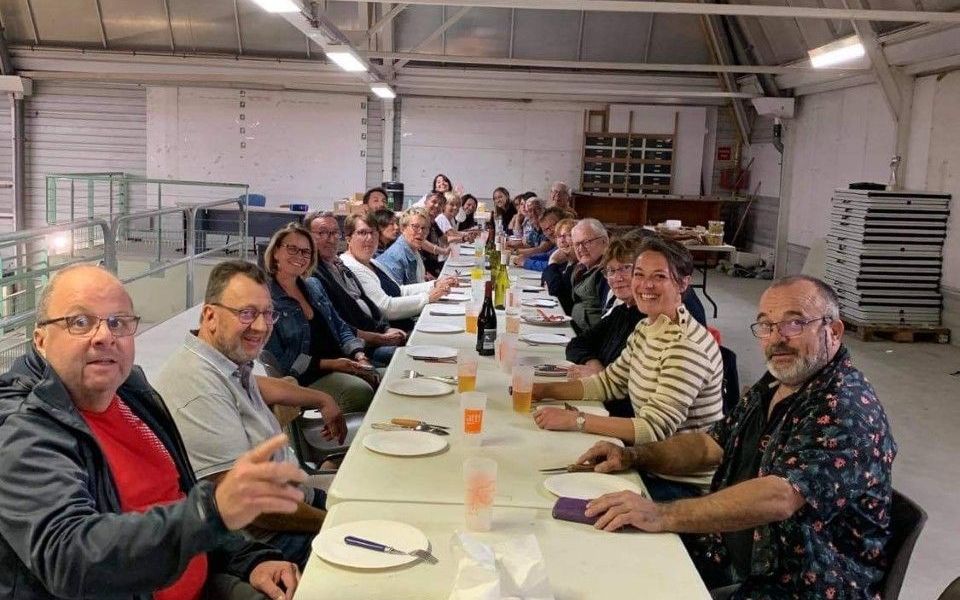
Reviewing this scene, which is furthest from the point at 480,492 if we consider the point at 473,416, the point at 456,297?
the point at 456,297

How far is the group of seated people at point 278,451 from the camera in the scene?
1402 mm

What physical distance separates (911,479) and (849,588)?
3.19 m

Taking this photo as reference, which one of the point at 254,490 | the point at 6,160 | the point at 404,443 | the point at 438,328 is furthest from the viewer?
the point at 6,160

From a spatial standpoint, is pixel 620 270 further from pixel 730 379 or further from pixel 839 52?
pixel 839 52

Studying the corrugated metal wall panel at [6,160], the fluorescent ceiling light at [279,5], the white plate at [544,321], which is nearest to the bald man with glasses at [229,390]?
the white plate at [544,321]

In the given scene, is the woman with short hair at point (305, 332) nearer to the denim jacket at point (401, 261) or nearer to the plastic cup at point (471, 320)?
the plastic cup at point (471, 320)

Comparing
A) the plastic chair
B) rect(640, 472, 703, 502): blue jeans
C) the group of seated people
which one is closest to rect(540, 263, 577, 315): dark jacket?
the group of seated people

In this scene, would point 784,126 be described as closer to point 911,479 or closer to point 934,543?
point 911,479

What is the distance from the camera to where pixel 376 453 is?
2.40 m

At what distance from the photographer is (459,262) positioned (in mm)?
7719

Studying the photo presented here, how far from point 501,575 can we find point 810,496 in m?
0.80

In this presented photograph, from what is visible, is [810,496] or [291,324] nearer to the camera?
[810,496]

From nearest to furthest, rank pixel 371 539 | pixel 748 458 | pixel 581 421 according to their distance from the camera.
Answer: pixel 371 539 < pixel 748 458 < pixel 581 421

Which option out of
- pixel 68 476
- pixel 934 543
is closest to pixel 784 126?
pixel 934 543
